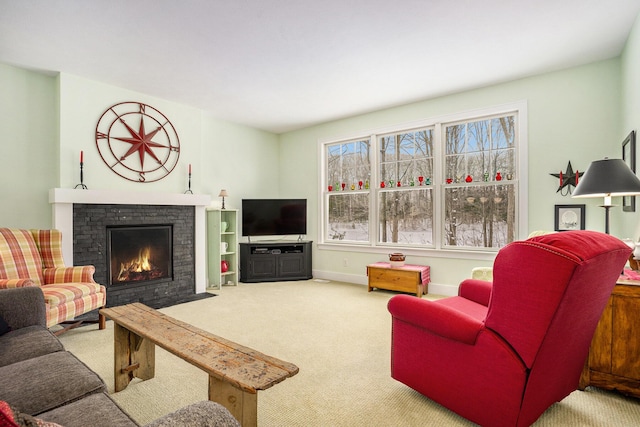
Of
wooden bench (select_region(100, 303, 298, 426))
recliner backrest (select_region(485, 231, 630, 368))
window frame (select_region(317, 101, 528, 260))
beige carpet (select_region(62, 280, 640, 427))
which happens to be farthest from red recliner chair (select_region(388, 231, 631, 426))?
window frame (select_region(317, 101, 528, 260))

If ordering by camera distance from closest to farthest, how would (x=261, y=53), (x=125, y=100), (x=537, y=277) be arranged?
1. (x=537, y=277)
2. (x=261, y=53)
3. (x=125, y=100)

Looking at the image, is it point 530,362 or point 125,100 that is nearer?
point 530,362

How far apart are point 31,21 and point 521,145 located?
496 centimetres

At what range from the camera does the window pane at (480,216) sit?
4.24m

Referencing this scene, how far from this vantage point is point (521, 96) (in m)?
4.00

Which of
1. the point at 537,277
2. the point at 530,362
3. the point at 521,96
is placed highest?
the point at 521,96

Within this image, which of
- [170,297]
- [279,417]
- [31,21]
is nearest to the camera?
[279,417]

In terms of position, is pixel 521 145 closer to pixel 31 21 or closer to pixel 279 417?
pixel 279 417

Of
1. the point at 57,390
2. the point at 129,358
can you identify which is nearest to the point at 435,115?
the point at 129,358

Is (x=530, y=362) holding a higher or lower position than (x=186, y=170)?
lower

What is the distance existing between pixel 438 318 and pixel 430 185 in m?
3.29

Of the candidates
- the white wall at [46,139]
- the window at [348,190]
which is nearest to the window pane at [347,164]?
the window at [348,190]

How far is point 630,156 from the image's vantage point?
292cm

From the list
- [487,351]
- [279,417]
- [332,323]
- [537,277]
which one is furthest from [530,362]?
[332,323]
